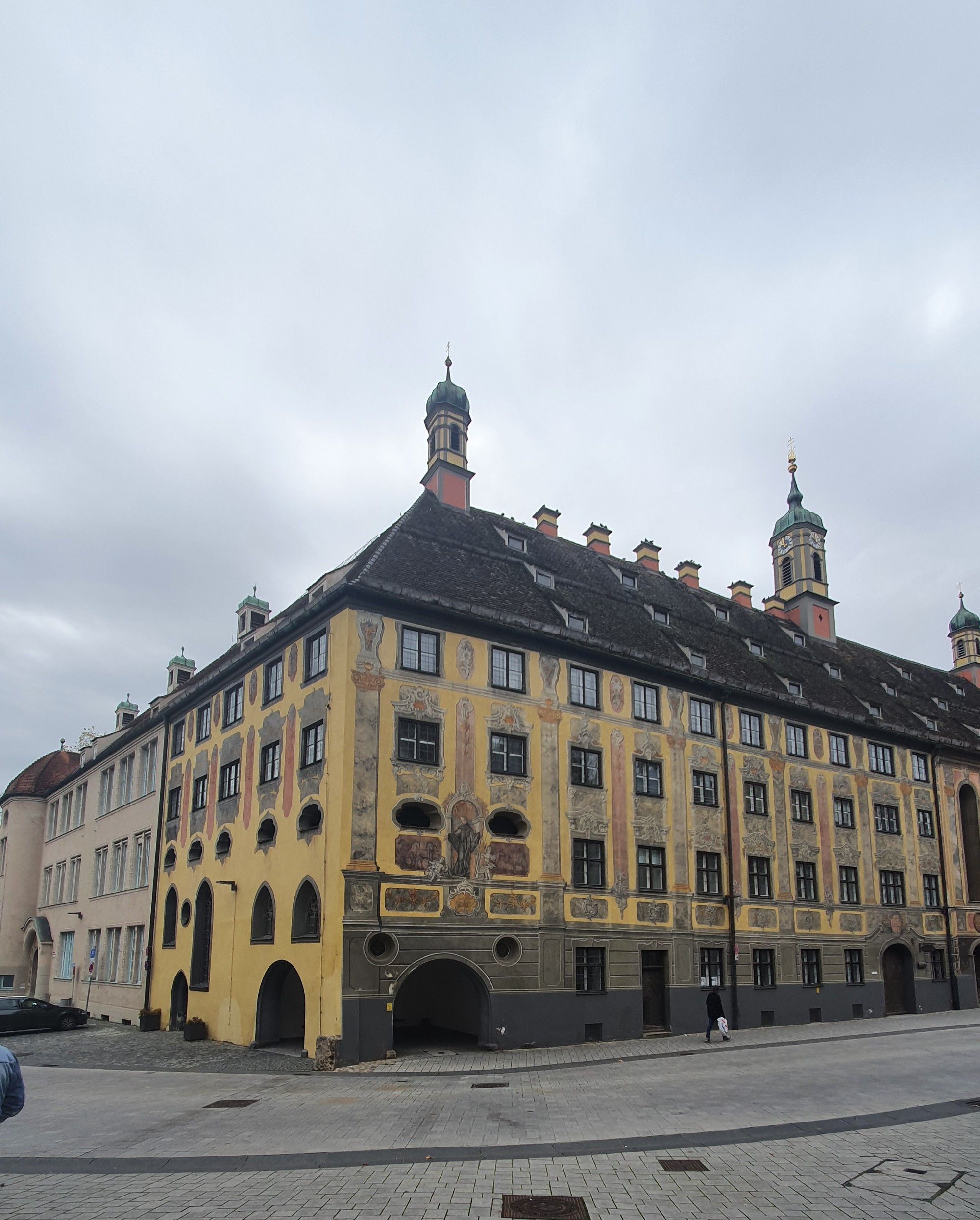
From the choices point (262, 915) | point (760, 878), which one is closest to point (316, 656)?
point (262, 915)

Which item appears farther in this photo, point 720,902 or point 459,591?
point 720,902

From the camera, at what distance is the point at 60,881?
2041 inches

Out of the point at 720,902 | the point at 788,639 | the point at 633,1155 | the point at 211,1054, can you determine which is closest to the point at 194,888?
the point at 211,1054

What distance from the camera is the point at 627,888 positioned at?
3020 cm

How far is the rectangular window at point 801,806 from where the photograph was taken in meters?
36.7

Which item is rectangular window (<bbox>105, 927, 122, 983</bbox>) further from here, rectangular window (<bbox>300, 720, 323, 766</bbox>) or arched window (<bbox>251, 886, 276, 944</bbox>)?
rectangular window (<bbox>300, 720, 323, 766</bbox>)

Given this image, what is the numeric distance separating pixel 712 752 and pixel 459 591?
11749mm

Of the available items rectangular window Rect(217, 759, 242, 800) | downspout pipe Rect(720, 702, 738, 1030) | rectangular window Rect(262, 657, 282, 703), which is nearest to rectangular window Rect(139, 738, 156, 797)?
rectangular window Rect(217, 759, 242, 800)

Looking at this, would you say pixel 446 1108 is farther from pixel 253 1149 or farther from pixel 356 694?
pixel 356 694

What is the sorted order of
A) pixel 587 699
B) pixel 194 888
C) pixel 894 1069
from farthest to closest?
pixel 194 888 < pixel 587 699 < pixel 894 1069

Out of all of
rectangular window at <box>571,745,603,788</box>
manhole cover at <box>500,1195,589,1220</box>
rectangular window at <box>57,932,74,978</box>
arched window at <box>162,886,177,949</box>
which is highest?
rectangular window at <box>571,745,603,788</box>

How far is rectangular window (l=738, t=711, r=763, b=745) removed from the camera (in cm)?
3591

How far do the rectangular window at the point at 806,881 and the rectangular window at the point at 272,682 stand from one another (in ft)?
66.0

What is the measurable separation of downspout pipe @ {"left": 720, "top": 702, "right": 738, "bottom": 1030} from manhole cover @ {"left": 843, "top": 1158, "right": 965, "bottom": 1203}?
20437 mm
